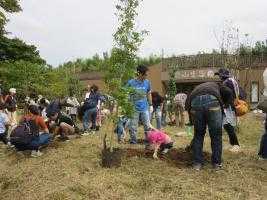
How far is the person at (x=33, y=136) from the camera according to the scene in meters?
11.1

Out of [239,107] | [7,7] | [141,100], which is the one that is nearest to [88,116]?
[141,100]

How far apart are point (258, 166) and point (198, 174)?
1415 mm

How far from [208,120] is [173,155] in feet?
5.03

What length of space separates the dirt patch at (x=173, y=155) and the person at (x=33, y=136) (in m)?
1.86

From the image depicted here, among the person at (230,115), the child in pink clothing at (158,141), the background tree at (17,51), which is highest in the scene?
the background tree at (17,51)

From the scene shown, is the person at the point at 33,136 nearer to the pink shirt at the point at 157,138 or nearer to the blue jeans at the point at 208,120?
the pink shirt at the point at 157,138

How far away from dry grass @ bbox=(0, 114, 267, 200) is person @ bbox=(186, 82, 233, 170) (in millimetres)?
276

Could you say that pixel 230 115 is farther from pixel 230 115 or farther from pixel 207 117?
pixel 207 117

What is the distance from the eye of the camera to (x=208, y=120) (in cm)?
944

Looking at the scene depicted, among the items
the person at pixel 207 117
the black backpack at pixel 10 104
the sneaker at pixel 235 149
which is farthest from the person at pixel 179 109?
the person at pixel 207 117

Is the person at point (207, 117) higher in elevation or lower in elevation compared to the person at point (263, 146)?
higher

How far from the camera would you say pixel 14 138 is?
36.5 ft

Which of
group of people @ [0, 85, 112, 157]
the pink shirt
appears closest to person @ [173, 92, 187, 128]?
group of people @ [0, 85, 112, 157]

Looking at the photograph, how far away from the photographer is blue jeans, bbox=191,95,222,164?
30.8ft
